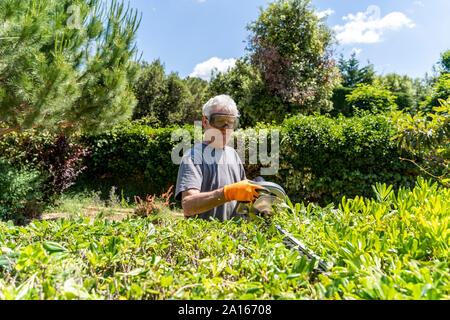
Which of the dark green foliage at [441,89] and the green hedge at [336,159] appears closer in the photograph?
the dark green foliage at [441,89]

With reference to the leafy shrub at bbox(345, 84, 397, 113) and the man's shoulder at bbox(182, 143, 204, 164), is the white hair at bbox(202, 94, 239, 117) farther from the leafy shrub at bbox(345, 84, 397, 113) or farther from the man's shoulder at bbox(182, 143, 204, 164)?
the leafy shrub at bbox(345, 84, 397, 113)

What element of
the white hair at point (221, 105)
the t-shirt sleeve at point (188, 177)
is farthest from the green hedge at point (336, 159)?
the t-shirt sleeve at point (188, 177)

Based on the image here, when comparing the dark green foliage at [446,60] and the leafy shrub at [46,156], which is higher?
the dark green foliage at [446,60]

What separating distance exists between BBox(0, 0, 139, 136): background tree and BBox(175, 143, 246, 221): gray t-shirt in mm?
3143

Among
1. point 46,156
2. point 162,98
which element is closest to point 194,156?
point 46,156

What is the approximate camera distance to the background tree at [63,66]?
379cm

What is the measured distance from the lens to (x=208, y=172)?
2.12 metres

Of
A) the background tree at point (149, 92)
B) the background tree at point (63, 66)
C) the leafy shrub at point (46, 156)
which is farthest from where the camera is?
the background tree at point (149, 92)

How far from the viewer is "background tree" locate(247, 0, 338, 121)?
10117mm

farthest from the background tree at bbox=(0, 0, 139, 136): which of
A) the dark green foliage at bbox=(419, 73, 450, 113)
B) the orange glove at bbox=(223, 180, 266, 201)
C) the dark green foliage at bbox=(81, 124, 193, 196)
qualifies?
the dark green foliage at bbox=(419, 73, 450, 113)

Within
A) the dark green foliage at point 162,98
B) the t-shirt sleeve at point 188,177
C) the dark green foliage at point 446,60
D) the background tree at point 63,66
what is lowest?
the t-shirt sleeve at point 188,177

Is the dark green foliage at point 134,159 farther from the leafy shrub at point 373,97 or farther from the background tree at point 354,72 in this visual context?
the background tree at point 354,72

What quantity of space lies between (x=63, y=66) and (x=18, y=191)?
246 centimetres

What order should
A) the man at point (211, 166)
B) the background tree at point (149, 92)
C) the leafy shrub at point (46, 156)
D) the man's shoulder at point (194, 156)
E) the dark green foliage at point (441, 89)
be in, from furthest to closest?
1. the background tree at point (149, 92)
2. the leafy shrub at point (46, 156)
3. the dark green foliage at point (441, 89)
4. the man's shoulder at point (194, 156)
5. the man at point (211, 166)
